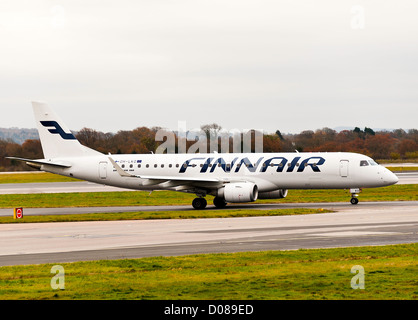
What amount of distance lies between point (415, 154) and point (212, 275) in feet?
414

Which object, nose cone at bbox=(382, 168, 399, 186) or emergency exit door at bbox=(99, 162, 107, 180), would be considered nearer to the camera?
nose cone at bbox=(382, 168, 399, 186)

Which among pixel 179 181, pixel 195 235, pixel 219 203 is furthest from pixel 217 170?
pixel 195 235

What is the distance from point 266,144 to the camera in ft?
326

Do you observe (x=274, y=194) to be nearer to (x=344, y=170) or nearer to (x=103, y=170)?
(x=344, y=170)

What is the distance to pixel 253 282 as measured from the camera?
16.2 m

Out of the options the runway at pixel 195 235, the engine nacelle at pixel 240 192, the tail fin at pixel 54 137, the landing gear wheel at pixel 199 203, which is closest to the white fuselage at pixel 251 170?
the tail fin at pixel 54 137

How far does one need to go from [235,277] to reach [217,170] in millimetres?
29491

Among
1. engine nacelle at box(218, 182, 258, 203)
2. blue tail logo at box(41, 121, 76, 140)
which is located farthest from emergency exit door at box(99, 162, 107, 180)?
engine nacelle at box(218, 182, 258, 203)

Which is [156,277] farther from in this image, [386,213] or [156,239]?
[386,213]

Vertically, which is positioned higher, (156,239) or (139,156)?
(139,156)

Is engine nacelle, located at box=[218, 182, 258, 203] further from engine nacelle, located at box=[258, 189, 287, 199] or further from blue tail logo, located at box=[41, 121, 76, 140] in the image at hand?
blue tail logo, located at box=[41, 121, 76, 140]

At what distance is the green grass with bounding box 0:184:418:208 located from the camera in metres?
50.9

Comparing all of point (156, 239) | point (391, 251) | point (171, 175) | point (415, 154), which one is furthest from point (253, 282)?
point (415, 154)

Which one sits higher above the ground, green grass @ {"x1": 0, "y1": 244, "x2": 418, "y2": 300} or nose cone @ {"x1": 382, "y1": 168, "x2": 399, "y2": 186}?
nose cone @ {"x1": 382, "y1": 168, "x2": 399, "y2": 186}
